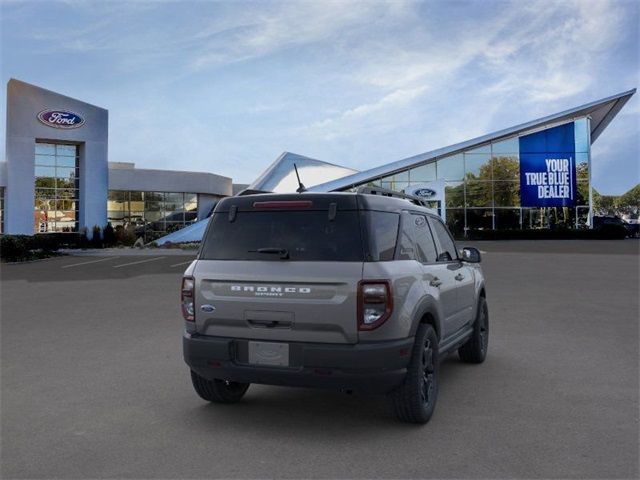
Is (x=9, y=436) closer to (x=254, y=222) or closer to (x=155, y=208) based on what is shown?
(x=254, y=222)

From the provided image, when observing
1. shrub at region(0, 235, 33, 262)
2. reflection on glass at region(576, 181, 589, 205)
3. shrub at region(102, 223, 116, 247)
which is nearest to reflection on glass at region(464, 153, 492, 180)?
reflection on glass at region(576, 181, 589, 205)

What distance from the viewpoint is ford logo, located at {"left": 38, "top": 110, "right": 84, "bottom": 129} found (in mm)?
36156

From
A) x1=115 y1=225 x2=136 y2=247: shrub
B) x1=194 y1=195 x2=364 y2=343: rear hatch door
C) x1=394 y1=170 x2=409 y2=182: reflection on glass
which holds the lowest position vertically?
x1=194 y1=195 x2=364 y2=343: rear hatch door

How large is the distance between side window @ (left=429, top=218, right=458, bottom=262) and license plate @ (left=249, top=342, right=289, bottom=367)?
75.0 inches

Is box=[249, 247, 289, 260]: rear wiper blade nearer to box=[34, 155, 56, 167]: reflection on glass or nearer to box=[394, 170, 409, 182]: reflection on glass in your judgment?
box=[34, 155, 56, 167]: reflection on glass

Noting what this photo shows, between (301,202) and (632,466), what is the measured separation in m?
2.83

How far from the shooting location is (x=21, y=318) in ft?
32.6

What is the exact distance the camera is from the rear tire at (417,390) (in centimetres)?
431

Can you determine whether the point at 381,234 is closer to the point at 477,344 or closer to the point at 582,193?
the point at 477,344

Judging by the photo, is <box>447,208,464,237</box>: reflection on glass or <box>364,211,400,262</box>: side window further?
<box>447,208,464,237</box>: reflection on glass

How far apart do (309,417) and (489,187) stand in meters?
42.7

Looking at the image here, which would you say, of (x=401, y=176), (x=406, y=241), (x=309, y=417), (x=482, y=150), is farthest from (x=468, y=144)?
(x=309, y=417)

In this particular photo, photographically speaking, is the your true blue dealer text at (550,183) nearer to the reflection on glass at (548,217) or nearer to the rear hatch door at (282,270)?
the reflection on glass at (548,217)

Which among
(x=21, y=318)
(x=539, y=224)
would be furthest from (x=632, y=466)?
(x=539, y=224)
